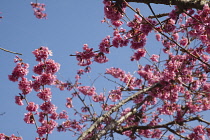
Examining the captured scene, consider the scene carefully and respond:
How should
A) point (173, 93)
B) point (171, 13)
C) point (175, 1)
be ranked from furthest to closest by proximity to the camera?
point (173, 93) → point (171, 13) → point (175, 1)

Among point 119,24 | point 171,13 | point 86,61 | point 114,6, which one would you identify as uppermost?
point 119,24

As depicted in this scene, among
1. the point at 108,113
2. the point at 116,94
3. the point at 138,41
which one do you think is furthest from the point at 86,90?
the point at 138,41

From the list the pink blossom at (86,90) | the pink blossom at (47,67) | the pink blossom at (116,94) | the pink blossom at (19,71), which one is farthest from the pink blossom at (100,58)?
the pink blossom at (86,90)

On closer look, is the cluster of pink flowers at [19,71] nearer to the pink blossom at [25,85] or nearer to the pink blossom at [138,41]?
the pink blossom at [25,85]

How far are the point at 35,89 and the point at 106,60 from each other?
5.77 feet

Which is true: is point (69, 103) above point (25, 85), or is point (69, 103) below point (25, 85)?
above

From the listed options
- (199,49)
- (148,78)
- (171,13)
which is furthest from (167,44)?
(171,13)

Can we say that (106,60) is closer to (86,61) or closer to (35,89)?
(86,61)

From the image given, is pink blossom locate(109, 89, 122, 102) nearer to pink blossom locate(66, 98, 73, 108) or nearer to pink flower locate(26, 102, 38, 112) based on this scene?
pink blossom locate(66, 98, 73, 108)

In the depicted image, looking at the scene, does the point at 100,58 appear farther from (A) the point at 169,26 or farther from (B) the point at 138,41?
(A) the point at 169,26

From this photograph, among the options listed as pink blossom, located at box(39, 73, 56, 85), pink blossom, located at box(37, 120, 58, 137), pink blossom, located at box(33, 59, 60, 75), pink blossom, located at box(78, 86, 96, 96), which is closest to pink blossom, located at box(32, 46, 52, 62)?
pink blossom, located at box(33, 59, 60, 75)

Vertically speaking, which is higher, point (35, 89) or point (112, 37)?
point (112, 37)

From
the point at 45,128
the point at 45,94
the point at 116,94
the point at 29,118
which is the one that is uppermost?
the point at 116,94

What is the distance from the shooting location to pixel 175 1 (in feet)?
10.1
